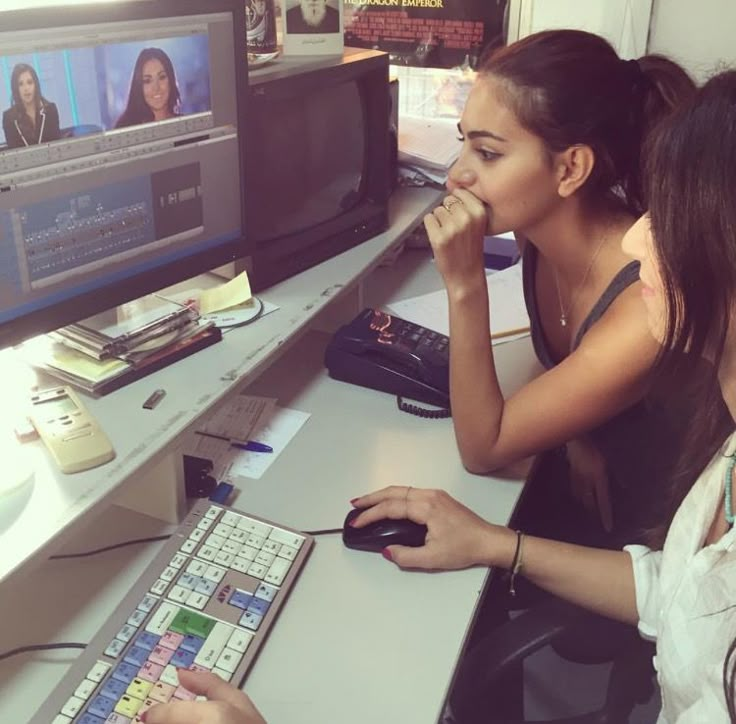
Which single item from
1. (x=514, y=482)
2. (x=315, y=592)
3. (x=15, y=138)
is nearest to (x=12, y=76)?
(x=15, y=138)

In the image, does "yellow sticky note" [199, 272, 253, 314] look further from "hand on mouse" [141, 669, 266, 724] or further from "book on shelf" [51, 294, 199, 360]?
"hand on mouse" [141, 669, 266, 724]

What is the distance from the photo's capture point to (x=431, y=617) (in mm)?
913

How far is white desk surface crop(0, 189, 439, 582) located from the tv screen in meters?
0.10

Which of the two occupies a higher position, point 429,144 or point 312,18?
point 312,18

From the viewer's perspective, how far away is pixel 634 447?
128 centimetres

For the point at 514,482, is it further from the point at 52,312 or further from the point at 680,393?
the point at 52,312

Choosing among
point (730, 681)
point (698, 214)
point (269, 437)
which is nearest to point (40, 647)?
point (269, 437)

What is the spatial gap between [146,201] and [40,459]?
343 millimetres

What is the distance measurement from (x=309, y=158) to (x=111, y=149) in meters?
0.47

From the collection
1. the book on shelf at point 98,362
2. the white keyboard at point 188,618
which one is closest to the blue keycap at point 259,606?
the white keyboard at point 188,618

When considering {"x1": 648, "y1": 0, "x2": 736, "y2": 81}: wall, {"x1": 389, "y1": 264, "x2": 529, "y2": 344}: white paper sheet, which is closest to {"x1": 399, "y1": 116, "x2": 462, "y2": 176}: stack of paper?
{"x1": 389, "y1": 264, "x2": 529, "y2": 344}: white paper sheet

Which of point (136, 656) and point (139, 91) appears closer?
point (136, 656)

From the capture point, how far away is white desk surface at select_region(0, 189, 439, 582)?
822mm

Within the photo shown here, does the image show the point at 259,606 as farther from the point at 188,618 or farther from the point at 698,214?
the point at 698,214
